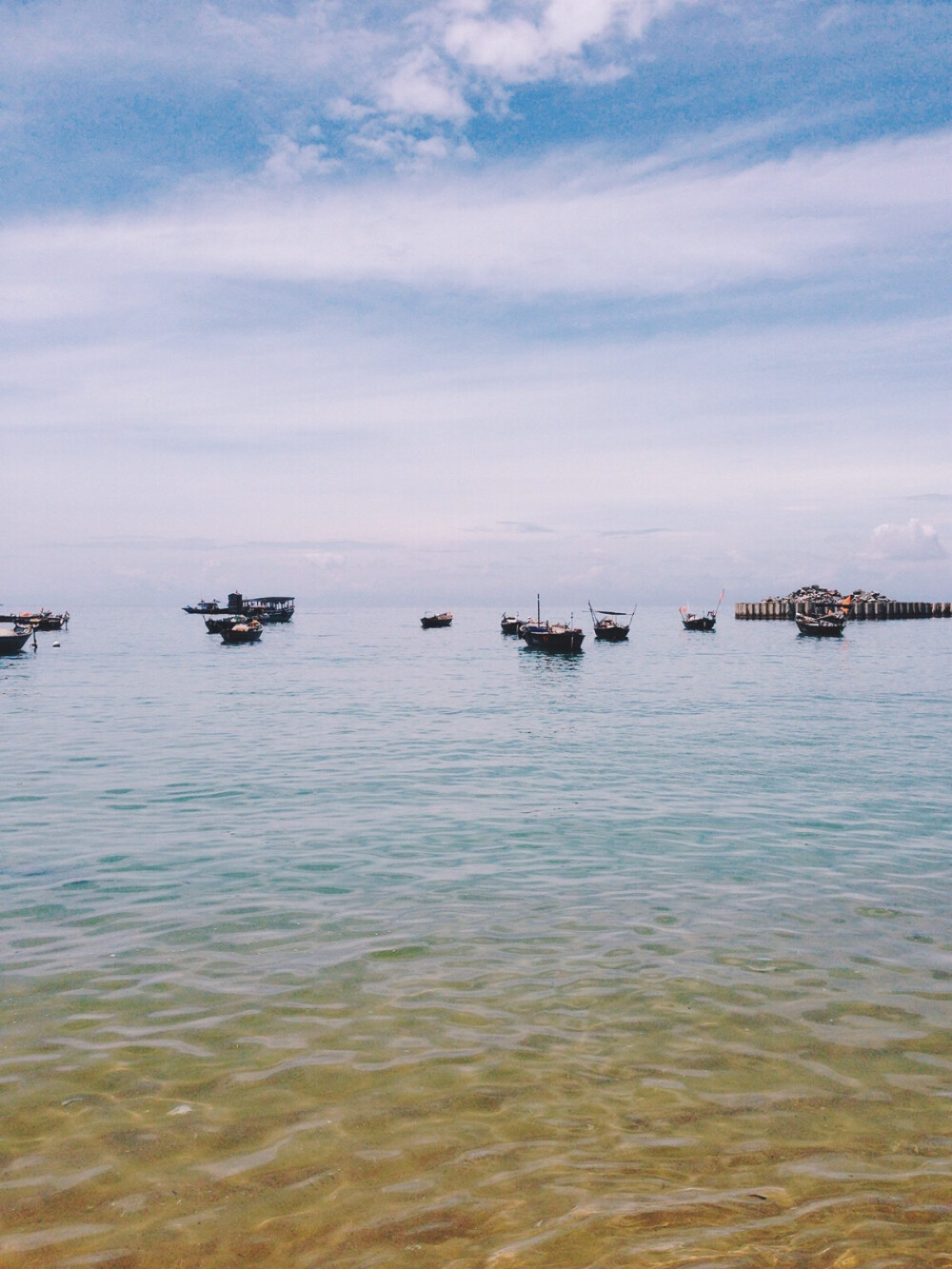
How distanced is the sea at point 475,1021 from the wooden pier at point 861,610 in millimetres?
148833

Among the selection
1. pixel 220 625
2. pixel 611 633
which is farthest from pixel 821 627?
pixel 220 625

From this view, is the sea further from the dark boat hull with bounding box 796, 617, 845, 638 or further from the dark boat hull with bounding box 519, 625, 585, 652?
the dark boat hull with bounding box 796, 617, 845, 638

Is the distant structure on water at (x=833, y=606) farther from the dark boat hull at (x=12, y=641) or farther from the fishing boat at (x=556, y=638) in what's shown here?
the dark boat hull at (x=12, y=641)

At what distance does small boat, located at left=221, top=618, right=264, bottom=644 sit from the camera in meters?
99.8

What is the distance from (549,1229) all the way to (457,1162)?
3.14 ft

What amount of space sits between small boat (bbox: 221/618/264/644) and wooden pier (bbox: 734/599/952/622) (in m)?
98.5

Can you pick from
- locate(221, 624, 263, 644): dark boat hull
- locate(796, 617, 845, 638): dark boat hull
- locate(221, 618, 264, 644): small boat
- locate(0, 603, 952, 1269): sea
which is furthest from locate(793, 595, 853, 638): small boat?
locate(0, 603, 952, 1269): sea

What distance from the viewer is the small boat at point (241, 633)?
327 feet

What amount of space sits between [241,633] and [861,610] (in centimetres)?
11447

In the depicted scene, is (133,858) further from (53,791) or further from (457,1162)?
(457,1162)

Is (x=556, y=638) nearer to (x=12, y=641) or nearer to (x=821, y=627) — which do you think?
(x=821, y=627)

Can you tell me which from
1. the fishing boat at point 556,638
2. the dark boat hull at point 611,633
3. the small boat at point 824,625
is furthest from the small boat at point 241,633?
the small boat at point 824,625

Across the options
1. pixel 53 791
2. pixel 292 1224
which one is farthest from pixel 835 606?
pixel 292 1224

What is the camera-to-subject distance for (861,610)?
16112 cm
